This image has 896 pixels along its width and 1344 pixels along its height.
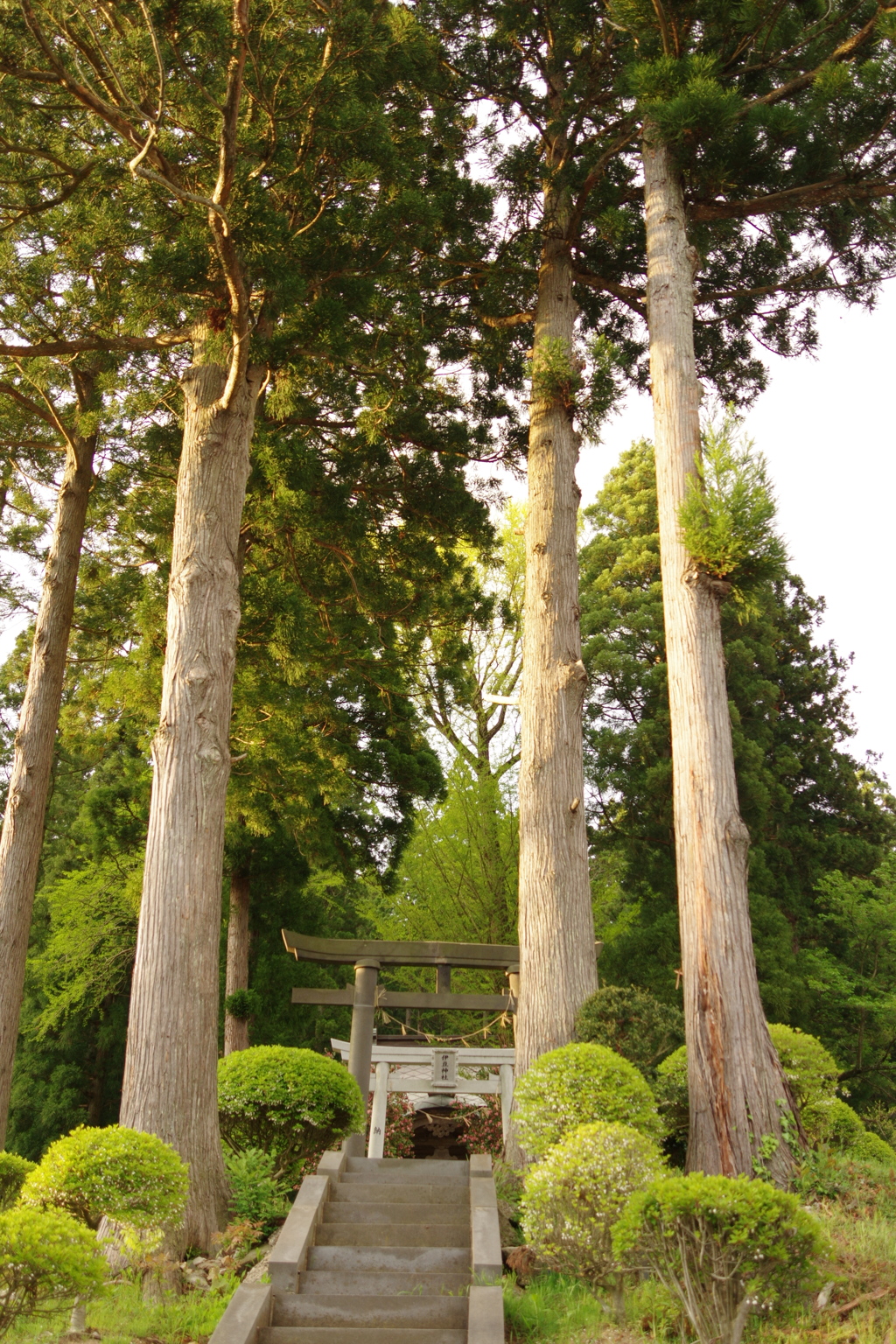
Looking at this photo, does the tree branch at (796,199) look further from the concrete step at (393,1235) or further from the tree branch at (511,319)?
the concrete step at (393,1235)

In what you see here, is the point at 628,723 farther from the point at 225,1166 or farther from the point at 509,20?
the point at 225,1166

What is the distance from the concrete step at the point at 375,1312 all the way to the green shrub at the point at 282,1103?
2012mm

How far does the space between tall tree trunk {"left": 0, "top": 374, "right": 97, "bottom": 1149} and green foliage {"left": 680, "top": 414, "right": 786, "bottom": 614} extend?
611cm

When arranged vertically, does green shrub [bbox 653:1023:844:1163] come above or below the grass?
above

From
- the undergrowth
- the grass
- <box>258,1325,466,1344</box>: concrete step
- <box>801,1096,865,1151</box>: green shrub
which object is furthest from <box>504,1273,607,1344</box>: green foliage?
<box>801,1096,865,1151</box>: green shrub

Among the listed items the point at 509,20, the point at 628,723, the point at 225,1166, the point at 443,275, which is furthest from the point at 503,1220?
the point at 628,723

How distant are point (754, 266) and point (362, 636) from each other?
5.75 meters

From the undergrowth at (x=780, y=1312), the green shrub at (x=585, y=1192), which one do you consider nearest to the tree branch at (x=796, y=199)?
the green shrub at (x=585, y=1192)

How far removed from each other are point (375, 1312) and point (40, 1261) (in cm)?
160

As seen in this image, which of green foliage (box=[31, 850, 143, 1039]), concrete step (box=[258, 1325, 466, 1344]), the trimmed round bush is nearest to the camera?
concrete step (box=[258, 1325, 466, 1344])

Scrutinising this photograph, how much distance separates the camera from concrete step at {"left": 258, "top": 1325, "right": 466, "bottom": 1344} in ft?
13.4

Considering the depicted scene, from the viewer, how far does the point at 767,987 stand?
599 inches

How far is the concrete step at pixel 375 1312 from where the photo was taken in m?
4.30

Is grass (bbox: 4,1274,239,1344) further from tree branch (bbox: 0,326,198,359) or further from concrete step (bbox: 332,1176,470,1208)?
tree branch (bbox: 0,326,198,359)
